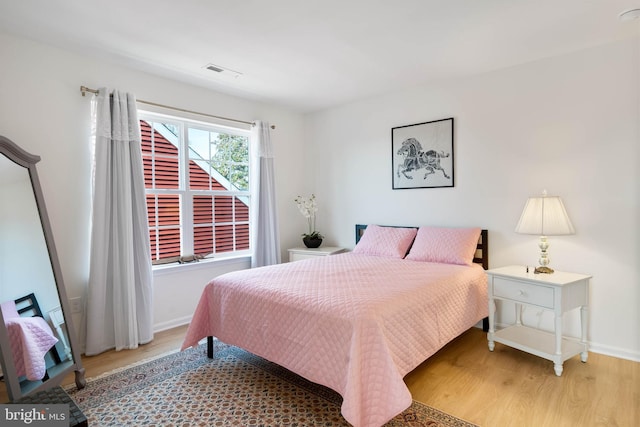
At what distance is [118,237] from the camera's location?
9.57 ft

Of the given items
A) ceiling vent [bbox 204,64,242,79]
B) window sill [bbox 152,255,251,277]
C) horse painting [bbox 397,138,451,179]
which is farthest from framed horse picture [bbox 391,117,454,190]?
window sill [bbox 152,255,251,277]

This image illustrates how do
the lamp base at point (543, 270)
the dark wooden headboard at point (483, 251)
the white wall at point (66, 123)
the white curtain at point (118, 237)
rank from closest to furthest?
the white wall at point (66, 123) → the lamp base at point (543, 270) → the white curtain at point (118, 237) → the dark wooden headboard at point (483, 251)

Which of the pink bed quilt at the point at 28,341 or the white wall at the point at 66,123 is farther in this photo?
the white wall at the point at 66,123

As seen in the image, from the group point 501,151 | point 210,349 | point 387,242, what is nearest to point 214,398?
point 210,349

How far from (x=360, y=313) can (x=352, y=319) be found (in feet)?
0.18

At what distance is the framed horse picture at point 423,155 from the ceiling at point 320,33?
536 millimetres

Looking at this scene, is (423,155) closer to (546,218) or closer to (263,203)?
(546,218)

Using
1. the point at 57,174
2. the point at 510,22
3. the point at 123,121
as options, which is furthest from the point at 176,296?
the point at 510,22

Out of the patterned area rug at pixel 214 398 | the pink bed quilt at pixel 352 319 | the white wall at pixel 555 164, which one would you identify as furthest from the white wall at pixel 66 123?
the white wall at pixel 555 164

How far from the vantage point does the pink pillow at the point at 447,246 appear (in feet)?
9.97

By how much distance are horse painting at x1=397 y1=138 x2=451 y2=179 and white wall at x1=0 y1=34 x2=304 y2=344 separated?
239 cm

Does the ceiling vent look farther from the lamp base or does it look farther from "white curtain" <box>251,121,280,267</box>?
the lamp base

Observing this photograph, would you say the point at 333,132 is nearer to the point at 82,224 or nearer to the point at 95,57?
the point at 95,57

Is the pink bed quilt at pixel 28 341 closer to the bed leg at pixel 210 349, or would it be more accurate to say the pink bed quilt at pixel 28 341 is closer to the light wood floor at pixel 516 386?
the light wood floor at pixel 516 386
